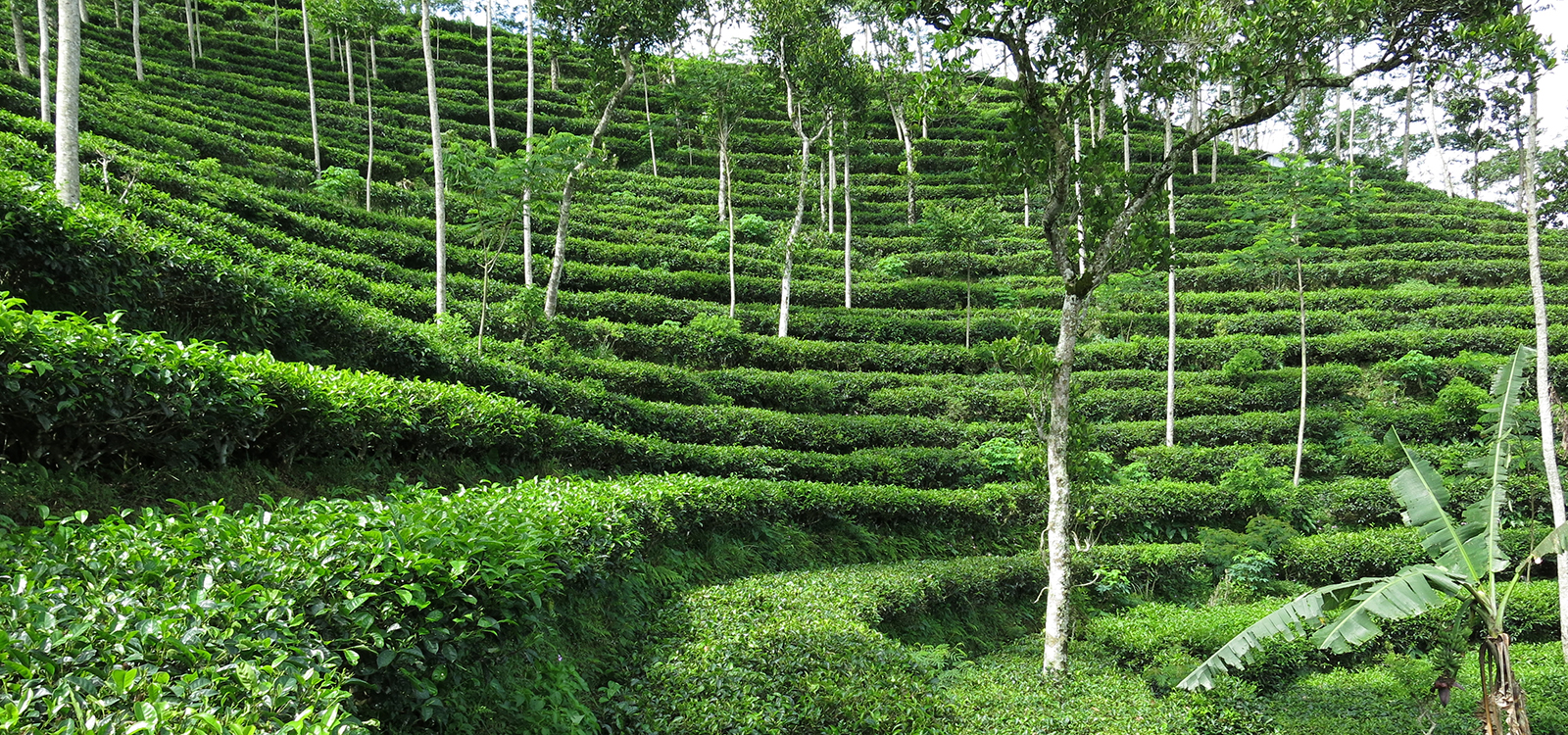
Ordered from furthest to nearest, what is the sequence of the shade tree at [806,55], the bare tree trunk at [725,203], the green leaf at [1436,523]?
the shade tree at [806,55] < the bare tree trunk at [725,203] < the green leaf at [1436,523]

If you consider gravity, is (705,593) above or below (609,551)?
below

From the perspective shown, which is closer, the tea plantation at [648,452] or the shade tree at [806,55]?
the tea plantation at [648,452]

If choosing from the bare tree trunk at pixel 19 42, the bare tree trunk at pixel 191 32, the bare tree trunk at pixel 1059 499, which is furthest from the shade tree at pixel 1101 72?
the bare tree trunk at pixel 191 32

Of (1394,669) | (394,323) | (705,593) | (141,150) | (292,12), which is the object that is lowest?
(1394,669)

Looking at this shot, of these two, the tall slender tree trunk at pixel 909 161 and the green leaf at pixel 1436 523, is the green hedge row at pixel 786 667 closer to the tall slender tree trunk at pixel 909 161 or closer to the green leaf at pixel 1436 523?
the green leaf at pixel 1436 523

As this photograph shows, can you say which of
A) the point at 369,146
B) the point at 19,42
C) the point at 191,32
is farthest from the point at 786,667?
the point at 191,32

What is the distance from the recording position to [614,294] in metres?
18.0

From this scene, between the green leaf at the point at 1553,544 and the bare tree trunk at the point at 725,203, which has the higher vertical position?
the bare tree trunk at the point at 725,203

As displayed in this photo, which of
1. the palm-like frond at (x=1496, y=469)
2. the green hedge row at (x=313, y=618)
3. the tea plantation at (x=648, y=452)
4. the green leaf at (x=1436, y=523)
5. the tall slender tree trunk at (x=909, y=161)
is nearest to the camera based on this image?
the green hedge row at (x=313, y=618)

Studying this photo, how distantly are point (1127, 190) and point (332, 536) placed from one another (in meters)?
8.31

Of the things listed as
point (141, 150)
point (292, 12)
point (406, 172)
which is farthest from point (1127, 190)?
point (292, 12)

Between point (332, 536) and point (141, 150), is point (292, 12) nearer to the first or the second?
point (141, 150)

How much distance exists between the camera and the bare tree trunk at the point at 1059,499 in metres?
7.79

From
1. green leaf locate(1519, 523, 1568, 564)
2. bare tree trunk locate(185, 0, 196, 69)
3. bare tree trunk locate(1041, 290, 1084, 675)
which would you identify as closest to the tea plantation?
bare tree trunk locate(1041, 290, 1084, 675)
